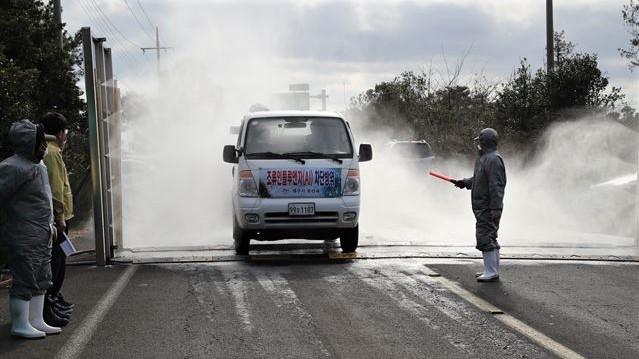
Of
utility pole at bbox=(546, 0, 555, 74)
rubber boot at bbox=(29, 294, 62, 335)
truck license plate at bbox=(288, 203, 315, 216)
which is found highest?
utility pole at bbox=(546, 0, 555, 74)

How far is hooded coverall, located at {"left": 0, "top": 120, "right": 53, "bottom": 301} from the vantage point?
6.92 m

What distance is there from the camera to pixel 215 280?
32.2 ft

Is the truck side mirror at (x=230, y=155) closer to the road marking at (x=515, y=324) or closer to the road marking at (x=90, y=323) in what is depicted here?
the road marking at (x=90, y=323)

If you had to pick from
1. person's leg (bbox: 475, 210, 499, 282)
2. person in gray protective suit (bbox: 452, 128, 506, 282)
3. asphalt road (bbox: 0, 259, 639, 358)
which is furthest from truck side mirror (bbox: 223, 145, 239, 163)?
person's leg (bbox: 475, 210, 499, 282)

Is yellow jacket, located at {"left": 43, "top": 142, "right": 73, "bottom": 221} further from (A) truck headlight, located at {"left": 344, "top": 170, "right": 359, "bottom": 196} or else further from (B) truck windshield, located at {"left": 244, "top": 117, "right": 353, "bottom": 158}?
(A) truck headlight, located at {"left": 344, "top": 170, "right": 359, "bottom": 196}

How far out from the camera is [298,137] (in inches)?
487

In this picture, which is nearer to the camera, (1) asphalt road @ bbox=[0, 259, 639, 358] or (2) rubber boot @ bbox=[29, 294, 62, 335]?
(1) asphalt road @ bbox=[0, 259, 639, 358]


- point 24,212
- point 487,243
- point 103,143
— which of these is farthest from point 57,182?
point 487,243

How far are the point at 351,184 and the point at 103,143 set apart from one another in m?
3.37

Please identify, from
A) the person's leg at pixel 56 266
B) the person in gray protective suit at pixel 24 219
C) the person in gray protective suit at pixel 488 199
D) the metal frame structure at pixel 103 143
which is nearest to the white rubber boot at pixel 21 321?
the person in gray protective suit at pixel 24 219

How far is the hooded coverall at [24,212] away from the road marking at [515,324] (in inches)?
154

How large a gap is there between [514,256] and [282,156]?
11.4ft

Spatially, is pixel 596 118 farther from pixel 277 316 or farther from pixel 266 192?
pixel 277 316

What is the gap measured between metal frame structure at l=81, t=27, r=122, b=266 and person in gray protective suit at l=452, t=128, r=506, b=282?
15.6ft
